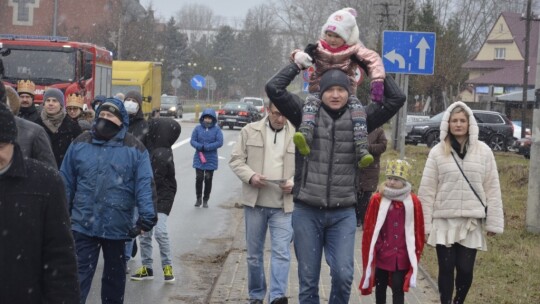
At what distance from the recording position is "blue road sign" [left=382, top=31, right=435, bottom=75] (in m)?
14.6

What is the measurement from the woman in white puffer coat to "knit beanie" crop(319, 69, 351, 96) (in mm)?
1636

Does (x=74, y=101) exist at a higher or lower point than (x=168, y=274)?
higher

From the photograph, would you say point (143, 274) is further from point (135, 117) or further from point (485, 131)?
point (485, 131)

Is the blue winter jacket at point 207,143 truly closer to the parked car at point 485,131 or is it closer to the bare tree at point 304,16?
the parked car at point 485,131

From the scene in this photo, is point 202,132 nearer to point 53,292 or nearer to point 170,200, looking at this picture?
point 170,200

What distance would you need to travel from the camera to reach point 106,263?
720 centimetres

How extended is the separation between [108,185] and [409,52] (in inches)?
337

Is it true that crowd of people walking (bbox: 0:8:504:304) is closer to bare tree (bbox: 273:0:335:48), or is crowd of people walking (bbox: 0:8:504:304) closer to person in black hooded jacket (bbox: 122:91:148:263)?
person in black hooded jacket (bbox: 122:91:148:263)

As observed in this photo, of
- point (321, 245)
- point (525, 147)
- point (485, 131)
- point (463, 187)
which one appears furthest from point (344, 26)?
point (485, 131)

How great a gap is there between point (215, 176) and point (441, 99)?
3865 centimetres

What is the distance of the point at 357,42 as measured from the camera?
6445 millimetres

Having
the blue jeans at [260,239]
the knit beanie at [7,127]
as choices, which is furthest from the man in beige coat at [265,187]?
the knit beanie at [7,127]

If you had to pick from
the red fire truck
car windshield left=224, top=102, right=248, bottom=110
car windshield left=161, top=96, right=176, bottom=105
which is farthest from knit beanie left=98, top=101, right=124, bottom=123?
car windshield left=161, top=96, right=176, bottom=105

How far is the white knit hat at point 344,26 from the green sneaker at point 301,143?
26.5 inches
